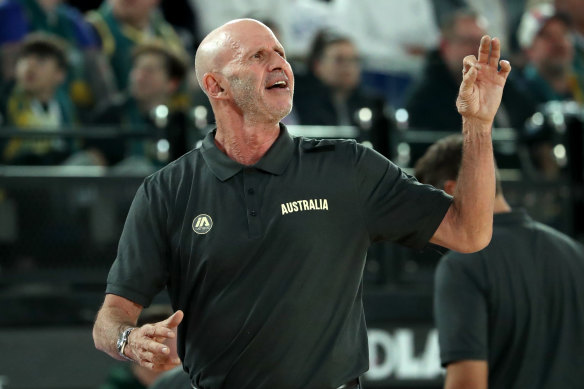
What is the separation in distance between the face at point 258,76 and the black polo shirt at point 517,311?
3.20 feet

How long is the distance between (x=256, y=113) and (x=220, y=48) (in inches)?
9.3

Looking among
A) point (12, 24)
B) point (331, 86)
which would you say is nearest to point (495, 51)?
point (331, 86)

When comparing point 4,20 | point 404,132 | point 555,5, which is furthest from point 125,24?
point 555,5

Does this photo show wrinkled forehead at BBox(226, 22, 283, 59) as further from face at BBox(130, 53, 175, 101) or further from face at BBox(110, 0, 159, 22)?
face at BBox(110, 0, 159, 22)

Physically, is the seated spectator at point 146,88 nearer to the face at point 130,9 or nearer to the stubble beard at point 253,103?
the face at point 130,9

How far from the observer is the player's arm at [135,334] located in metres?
2.65

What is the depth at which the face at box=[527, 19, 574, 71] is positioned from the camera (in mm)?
7652

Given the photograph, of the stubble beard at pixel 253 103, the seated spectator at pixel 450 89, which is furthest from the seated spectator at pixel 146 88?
the stubble beard at pixel 253 103

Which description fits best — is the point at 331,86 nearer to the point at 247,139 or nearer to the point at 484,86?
the point at 247,139

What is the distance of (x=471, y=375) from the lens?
3486 millimetres

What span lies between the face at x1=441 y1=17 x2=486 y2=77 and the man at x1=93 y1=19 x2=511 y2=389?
12.8ft

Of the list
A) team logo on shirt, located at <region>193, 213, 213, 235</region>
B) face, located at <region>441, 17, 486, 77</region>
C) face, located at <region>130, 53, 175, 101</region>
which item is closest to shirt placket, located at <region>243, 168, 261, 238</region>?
team logo on shirt, located at <region>193, 213, 213, 235</region>

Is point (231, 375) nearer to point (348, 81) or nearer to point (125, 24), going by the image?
point (348, 81)

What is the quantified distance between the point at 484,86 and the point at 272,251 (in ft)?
2.52
